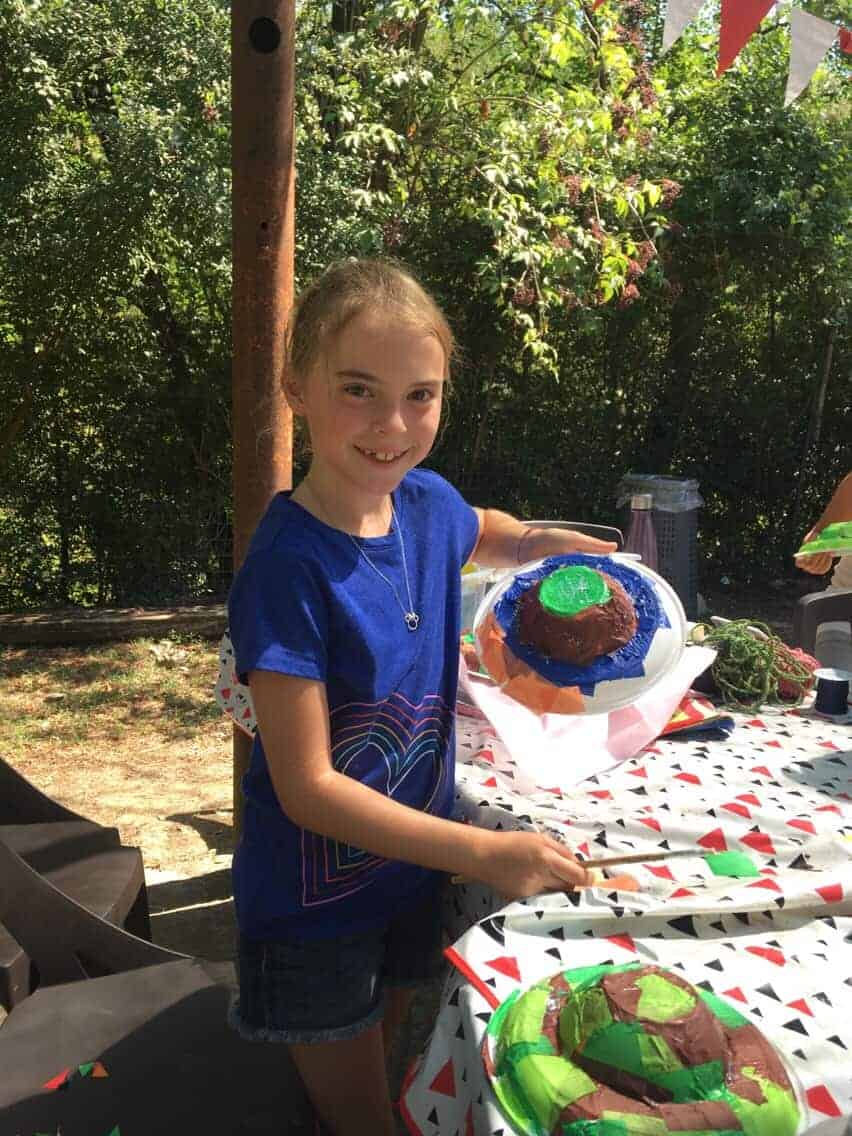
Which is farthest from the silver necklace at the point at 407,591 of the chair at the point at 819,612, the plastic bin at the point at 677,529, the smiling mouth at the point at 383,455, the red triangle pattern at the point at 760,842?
the plastic bin at the point at 677,529

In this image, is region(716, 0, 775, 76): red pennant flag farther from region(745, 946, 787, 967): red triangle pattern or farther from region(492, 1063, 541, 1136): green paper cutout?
region(492, 1063, 541, 1136): green paper cutout

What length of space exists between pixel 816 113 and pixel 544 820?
6.45 meters

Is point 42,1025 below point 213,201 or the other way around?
below

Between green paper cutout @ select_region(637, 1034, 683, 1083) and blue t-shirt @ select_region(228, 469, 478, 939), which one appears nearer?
green paper cutout @ select_region(637, 1034, 683, 1083)

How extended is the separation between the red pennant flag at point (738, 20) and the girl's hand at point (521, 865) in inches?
104

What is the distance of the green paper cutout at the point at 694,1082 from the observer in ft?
3.01

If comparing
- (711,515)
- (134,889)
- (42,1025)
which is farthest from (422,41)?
(42,1025)

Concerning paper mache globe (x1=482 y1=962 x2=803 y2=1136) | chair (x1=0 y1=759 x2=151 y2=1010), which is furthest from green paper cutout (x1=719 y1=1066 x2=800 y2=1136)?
chair (x1=0 y1=759 x2=151 y2=1010)

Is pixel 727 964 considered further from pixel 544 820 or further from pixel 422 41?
pixel 422 41

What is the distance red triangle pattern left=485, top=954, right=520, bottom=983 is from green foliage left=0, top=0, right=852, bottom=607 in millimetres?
4431

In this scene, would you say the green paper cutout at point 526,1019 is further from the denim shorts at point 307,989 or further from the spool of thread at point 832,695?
the spool of thread at point 832,695

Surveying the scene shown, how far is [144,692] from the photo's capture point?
5.16 meters

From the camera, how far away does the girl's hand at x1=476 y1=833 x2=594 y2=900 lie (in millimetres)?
1141

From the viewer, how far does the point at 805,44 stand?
298 centimetres
